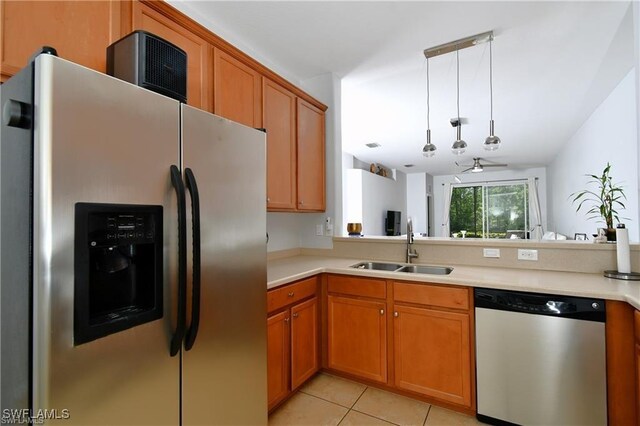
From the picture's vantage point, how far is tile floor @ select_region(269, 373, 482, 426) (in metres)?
1.87

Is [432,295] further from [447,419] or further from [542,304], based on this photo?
[447,419]

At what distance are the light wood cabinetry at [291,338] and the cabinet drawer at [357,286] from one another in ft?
0.48

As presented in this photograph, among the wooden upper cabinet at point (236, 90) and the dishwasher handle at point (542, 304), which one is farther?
the wooden upper cabinet at point (236, 90)

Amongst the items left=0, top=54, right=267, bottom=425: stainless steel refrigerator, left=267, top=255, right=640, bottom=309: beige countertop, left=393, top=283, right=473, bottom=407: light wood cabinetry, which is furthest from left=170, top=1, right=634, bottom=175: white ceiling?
left=393, top=283, right=473, bottom=407: light wood cabinetry

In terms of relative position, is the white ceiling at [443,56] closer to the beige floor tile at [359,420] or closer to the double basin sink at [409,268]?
the double basin sink at [409,268]

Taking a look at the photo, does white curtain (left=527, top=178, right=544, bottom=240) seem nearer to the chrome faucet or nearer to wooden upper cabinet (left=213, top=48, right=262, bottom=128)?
the chrome faucet

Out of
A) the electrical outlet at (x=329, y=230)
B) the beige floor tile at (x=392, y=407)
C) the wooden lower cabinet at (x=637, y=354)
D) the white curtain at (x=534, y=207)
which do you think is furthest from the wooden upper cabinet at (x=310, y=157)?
the white curtain at (x=534, y=207)

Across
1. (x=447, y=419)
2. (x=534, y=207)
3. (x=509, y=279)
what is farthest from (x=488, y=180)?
(x=447, y=419)

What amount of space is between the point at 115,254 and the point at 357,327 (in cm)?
174

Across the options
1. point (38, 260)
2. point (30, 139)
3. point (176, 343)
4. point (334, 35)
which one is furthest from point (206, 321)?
point (334, 35)

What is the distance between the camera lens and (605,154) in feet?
11.3

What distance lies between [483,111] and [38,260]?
4483mm

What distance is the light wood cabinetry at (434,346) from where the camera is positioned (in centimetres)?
190

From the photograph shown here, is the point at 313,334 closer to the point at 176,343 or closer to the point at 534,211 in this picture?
the point at 176,343
